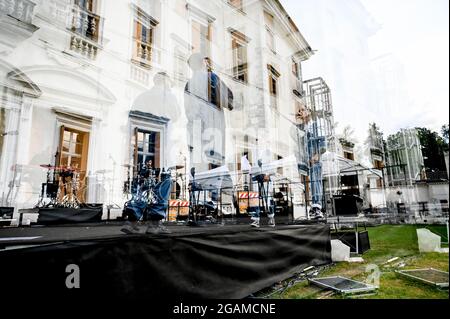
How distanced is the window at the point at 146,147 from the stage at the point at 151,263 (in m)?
0.79

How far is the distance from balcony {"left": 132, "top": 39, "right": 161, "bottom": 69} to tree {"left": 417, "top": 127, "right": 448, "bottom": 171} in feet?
5.79

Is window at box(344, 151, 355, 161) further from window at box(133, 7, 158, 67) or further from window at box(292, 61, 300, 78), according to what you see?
window at box(133, 7, 158, 67)

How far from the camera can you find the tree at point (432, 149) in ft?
3.20

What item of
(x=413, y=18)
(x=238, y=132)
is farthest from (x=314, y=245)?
(x=413, y=18)

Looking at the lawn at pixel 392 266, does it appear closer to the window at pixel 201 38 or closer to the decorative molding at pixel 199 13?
the window at pixel 201 38

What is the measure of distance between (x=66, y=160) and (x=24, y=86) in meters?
0.50

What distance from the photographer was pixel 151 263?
0.89 meters

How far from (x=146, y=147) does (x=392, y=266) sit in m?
1.66

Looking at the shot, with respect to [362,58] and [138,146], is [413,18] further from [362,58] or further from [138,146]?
[138,146]

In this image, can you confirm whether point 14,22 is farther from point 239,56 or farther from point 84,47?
point 239,56

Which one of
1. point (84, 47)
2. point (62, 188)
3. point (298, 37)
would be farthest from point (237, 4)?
point (62, 188)

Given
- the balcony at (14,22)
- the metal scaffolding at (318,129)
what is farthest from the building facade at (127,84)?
the metal scaffolding at (318,129)

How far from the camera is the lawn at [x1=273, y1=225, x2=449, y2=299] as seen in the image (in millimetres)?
927

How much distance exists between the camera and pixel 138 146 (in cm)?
181
